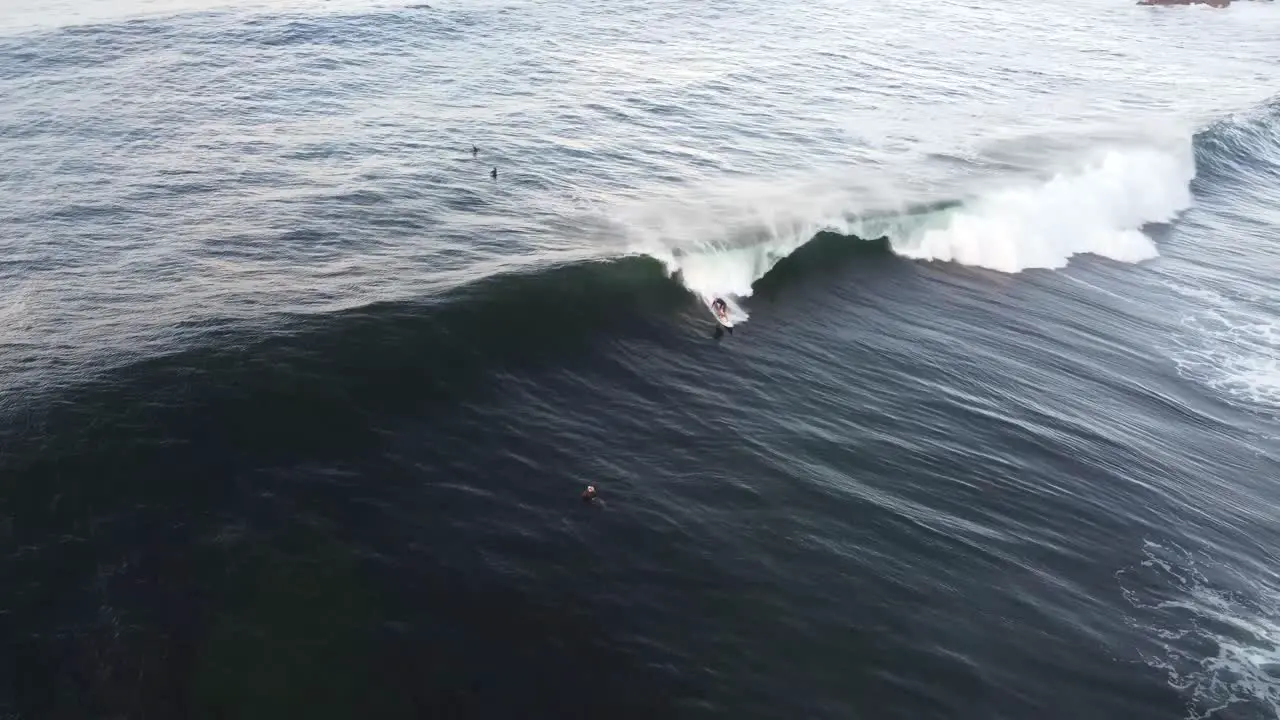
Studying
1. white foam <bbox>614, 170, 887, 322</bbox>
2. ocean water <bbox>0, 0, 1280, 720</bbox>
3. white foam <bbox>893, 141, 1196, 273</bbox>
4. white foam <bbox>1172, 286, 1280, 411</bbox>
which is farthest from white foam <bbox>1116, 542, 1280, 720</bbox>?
white foam <bbox>893, 141, 1196, 273</bbox>

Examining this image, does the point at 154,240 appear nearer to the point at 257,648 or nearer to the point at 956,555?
the point at 257,648

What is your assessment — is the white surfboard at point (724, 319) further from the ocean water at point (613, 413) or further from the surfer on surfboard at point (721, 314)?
the ocean water at point (613, 413)

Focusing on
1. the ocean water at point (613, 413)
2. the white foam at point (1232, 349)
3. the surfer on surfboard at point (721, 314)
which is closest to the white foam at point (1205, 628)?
the ocean water at point (613, 413)

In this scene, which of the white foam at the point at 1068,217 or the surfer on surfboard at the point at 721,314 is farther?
the white foam at the point at 1068,217

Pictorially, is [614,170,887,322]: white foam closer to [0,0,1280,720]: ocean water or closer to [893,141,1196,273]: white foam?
[0,0,1280,720]: ocean water

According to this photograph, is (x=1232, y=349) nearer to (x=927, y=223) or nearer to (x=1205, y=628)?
(x=927, y=223)

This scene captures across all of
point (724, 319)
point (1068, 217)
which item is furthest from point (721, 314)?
point (1068, 217)
